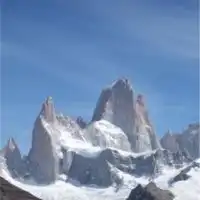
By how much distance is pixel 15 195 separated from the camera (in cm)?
6341

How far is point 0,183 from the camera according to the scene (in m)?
67.2

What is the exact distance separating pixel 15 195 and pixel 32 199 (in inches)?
69.2

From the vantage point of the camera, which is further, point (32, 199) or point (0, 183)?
point (0, 183)

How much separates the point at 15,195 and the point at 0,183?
4346mm

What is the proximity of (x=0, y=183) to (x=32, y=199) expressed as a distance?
5.78m

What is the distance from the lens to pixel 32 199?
2472 inches
